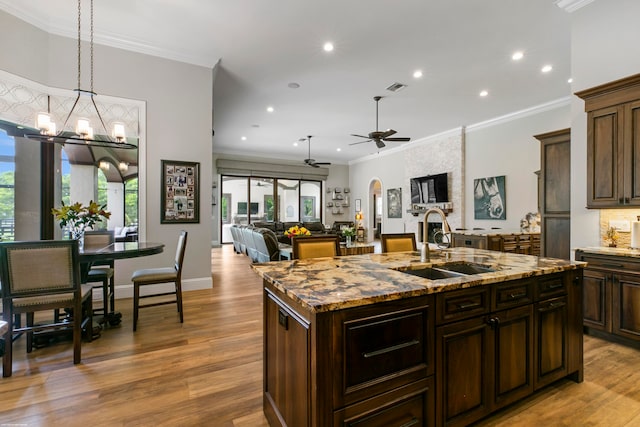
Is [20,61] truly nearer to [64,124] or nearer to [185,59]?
[64,124]

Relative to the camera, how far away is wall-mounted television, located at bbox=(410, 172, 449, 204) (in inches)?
309

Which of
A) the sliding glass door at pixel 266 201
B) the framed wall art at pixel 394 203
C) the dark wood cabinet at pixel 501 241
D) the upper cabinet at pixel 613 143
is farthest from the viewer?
the sliding glass door at pixel 266 201

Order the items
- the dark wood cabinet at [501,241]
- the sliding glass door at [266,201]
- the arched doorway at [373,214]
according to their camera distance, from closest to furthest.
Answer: the dark wood cabinet at [501,241], the sliding glass door at [266,201], the arched doorway at [373,214]

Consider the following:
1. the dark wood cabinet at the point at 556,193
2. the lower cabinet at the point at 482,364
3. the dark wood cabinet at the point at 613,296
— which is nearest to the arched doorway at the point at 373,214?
the dark wood cabinet at the point at 556,193

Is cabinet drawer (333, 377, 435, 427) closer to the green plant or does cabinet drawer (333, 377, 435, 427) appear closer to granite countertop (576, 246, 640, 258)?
granite countertop (576, 246, 640, 258)

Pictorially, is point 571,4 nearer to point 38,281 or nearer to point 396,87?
point 396,87

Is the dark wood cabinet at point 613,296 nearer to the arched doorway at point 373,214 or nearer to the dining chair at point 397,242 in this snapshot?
the dining chair at point 397,242

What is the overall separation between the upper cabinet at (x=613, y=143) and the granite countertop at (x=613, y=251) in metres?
0.41

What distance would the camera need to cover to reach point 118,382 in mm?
2043

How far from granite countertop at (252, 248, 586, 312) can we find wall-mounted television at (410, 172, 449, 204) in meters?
5.94

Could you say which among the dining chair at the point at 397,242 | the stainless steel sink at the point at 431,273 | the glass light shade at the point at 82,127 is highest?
the glass light shade at the point at 82,127

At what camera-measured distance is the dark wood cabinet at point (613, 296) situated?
2447 mm

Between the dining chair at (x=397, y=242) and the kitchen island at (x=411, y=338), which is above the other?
the dining chair at (x=397, y=242)

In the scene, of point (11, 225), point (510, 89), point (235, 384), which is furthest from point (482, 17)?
point (11, 225)
